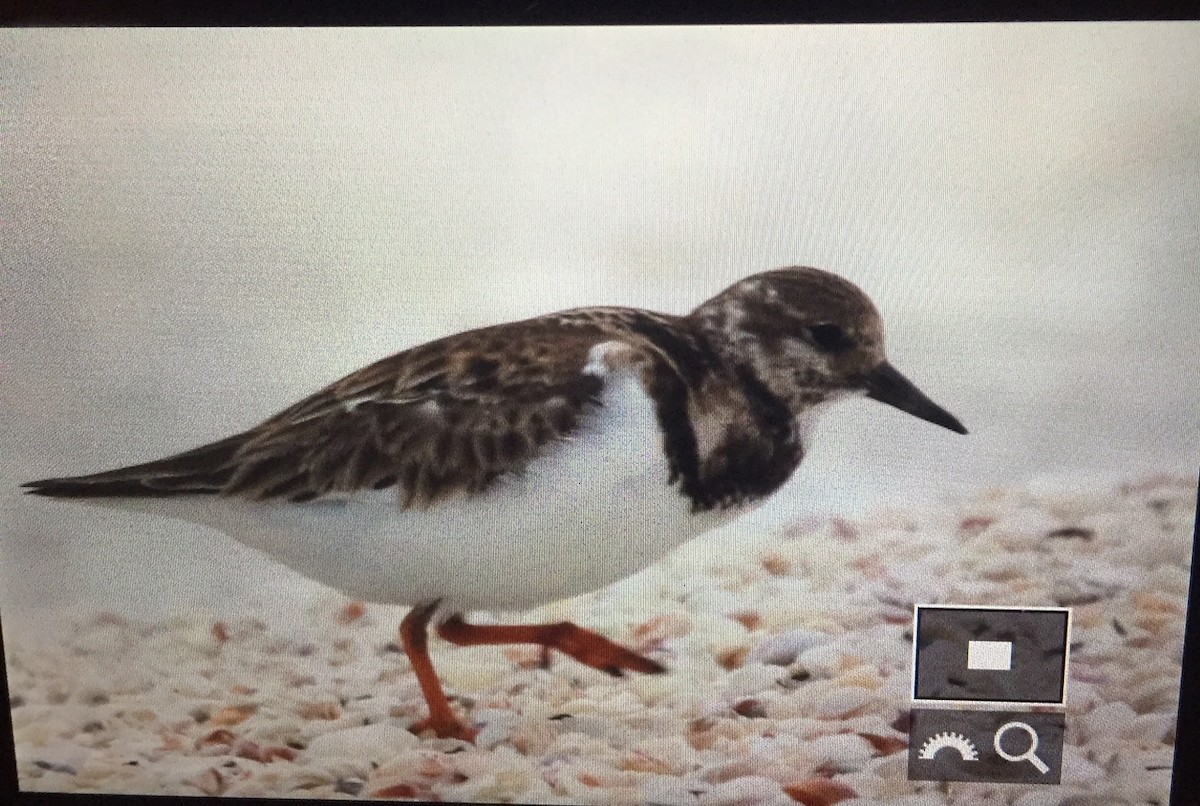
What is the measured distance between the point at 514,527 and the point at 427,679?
215 millimetres

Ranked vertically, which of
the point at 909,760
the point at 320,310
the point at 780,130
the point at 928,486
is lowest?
the point at 909,760

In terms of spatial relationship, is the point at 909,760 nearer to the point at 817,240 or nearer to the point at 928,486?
the point at 928,486

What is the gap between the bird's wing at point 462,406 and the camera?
1.05 m

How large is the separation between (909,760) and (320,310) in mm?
849

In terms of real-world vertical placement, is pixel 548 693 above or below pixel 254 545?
below

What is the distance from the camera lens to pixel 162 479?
1104 millimetres

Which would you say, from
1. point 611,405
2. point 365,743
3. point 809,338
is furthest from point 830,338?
point 365,743

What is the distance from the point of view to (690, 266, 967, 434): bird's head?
1.05m

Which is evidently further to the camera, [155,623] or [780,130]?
[155,623]

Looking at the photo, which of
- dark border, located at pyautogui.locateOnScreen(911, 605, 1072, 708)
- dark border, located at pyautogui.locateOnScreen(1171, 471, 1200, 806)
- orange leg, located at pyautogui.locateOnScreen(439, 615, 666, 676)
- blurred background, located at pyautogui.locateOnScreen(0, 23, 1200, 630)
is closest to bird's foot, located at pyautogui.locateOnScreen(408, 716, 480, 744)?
orange leg, located at pyautogui.locateOnScreen(439, 615, 666, 676)

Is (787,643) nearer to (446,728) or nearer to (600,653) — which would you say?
(600,653)

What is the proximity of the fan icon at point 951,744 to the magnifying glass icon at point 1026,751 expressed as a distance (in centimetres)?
3

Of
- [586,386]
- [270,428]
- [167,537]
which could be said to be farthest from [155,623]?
[586,386]

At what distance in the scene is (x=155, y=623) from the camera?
3.73 feet
